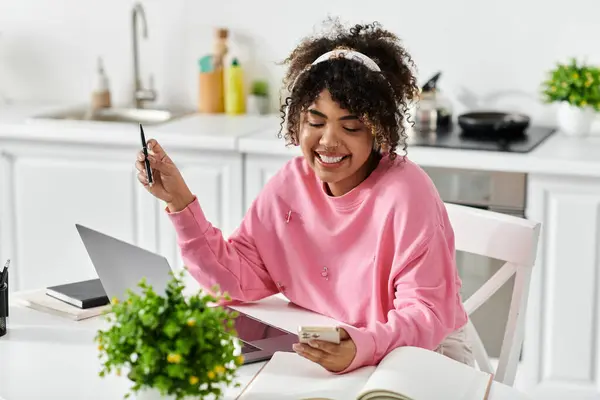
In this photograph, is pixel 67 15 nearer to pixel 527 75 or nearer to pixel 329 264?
pixel 527 75

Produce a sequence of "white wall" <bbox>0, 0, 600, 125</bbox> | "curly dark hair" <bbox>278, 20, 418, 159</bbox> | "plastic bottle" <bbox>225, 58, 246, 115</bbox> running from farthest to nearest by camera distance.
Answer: "plastic bottle" <bbox>225, 58, 246, 115</bbox>
"white wall" <bbox>0, 0, 600, 125</bbox>
"curly dark hair" <bbox>278, 20, 418, 159</bbox>

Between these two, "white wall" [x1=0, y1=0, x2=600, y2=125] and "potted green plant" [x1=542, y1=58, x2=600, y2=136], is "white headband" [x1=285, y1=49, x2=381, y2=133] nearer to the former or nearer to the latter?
"potted green plant" [x1=542, y1=58, x2=600, y2=136]

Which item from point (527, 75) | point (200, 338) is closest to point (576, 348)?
point (527, 75)

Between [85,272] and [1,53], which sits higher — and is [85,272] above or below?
below

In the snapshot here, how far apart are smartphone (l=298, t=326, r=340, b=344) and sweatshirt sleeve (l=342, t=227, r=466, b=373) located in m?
0.08

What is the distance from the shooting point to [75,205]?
3.17m

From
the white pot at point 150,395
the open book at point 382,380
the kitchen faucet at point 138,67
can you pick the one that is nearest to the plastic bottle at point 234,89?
the kitchen faucet at point 138,67

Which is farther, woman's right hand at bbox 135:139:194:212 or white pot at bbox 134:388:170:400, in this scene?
woman's right hand at bbox 135:139:194:212

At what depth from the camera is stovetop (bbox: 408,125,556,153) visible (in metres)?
2.74

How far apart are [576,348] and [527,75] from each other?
90cm

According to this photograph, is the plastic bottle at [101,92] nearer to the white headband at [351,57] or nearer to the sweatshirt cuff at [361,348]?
the white headband at [351,57]

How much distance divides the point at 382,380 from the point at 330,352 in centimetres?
13

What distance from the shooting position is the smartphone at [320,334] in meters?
1.32

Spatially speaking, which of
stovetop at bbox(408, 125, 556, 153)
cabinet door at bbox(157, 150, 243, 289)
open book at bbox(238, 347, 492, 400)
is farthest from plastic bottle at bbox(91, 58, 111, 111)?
open book at bbox(238, 347, 492, 400)
